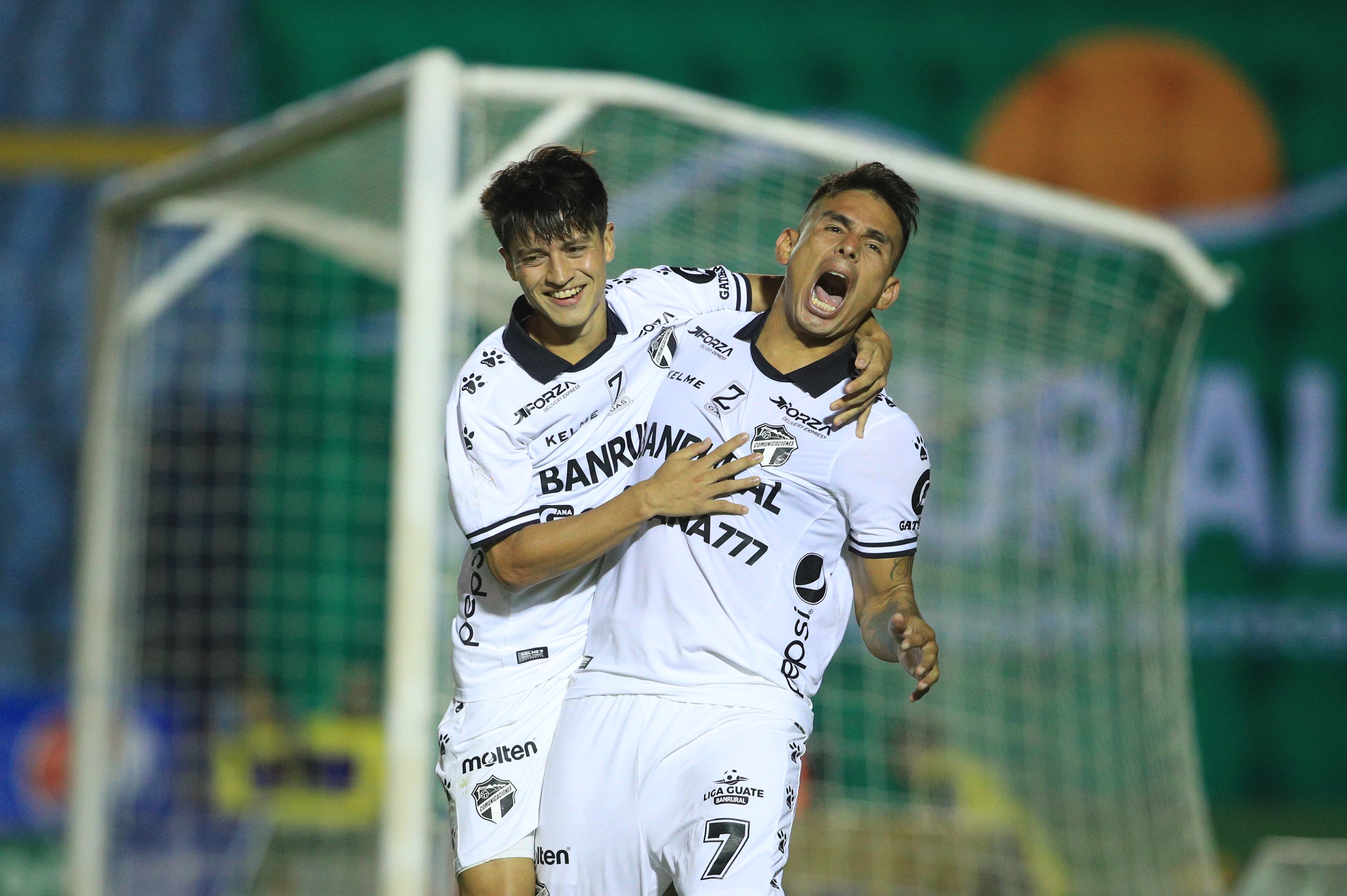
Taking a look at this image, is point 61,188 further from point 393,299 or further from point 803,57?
point 803,57

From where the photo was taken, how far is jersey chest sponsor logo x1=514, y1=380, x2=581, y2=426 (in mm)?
1700

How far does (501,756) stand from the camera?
2.01 metres

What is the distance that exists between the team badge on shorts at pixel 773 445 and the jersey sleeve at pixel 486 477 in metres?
0.34

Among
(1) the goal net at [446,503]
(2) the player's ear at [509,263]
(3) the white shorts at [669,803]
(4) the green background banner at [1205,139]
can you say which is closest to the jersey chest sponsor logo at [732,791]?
(3) the white shorts at [669,803]

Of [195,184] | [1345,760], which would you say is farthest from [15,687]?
[1345,760]

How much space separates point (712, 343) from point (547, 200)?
34 cm

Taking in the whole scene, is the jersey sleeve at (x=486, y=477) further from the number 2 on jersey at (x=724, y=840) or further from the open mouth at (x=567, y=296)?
the number 2 on jersey at (x=724, y=840)

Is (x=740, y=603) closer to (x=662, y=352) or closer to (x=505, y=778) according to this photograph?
(x=662, y=352)

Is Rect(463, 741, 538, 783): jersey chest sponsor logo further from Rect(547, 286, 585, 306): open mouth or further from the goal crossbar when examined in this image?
the goal crossbar

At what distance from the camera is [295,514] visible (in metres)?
8.98

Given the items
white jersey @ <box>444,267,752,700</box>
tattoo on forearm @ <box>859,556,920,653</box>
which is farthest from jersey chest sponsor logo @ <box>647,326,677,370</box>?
tattoo on forearm @ <box>859,556,920,653</box>

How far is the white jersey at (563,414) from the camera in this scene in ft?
5.57

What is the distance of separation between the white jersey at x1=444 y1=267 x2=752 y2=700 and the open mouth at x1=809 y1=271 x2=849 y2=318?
1.07ft

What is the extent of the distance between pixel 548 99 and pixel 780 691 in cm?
253
